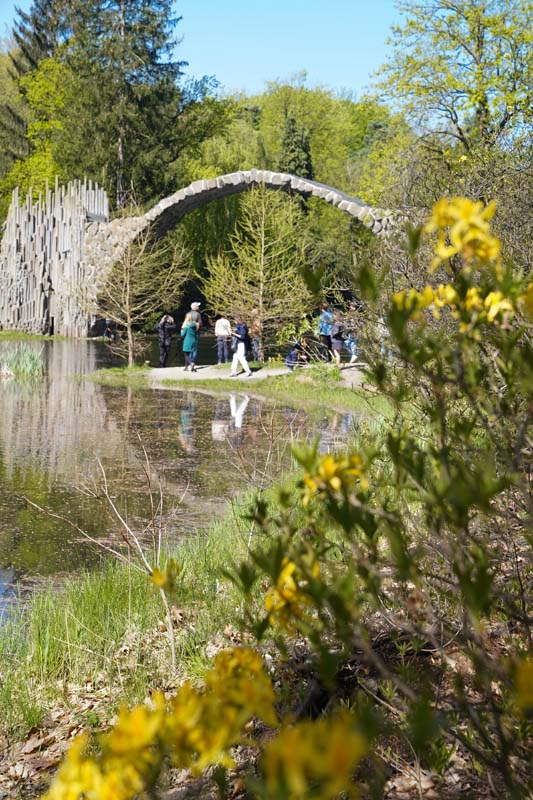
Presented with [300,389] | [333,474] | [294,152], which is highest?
[294,152]

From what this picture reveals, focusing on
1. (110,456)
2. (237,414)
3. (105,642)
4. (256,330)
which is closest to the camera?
(105,642)

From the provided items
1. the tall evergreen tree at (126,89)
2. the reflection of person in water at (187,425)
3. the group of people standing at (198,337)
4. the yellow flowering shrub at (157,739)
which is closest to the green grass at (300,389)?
the group of people standing at (198,337)

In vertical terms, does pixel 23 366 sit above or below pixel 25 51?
below

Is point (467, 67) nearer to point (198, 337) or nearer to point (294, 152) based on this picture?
point (198, 337)

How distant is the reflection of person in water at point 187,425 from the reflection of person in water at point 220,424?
0.29 m

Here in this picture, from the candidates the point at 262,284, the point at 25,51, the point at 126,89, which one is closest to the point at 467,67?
the point at 262,284

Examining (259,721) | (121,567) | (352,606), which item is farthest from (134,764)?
(121,567)

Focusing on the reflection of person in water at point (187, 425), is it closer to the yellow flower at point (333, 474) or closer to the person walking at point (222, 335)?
the person walking at point (222, 335)

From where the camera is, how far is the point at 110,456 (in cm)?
994

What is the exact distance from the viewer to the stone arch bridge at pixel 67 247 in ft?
95.3

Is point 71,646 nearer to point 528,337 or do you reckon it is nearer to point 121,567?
point 121,567

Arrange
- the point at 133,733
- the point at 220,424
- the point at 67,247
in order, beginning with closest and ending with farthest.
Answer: the point at 133,733
the point at 220,424
the point at 67,247

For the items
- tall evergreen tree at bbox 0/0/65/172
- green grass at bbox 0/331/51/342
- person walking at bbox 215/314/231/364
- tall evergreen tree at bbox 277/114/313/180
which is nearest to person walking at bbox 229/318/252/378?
person walking at bbox 215/314/231/364

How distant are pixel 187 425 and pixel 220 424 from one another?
0.49m
